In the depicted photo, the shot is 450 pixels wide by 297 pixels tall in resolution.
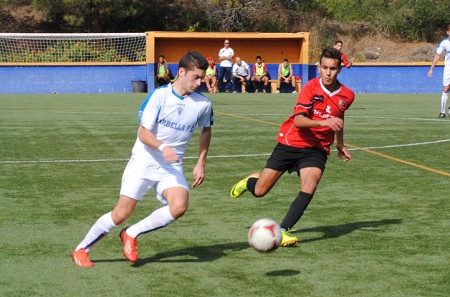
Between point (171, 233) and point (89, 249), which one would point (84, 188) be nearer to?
point (171, 233)

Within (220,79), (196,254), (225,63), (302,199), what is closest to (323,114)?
(302,199)

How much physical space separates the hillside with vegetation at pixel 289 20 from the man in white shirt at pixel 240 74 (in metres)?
11.2

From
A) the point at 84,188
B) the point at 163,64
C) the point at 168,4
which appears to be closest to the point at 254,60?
the point at 163,64

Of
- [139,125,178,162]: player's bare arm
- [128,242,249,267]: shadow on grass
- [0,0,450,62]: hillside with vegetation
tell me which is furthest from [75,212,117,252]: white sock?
[0,0,450,62]: hillside with vegetation

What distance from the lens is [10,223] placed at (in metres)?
7.45

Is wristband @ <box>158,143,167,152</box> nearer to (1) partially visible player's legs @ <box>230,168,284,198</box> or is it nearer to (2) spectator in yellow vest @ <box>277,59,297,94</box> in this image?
(1) partially visible player's legs @ <box>230,168,284,198</box>

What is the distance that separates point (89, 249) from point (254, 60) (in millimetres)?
31775

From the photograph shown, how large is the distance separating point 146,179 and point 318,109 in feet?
5.78

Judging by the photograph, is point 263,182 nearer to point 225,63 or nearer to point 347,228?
point 347,228

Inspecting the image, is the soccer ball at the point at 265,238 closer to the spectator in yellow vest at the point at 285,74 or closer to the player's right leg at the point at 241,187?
the player's right leg at the point at 241,187

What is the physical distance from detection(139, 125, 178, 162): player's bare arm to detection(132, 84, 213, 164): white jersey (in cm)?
6

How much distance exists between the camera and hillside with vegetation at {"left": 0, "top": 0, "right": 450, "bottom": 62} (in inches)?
1858

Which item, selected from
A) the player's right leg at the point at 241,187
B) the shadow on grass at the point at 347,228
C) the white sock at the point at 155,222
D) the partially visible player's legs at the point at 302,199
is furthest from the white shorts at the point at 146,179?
the player's right leg at the point at 241,187

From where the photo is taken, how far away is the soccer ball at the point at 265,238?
602 centimetres
